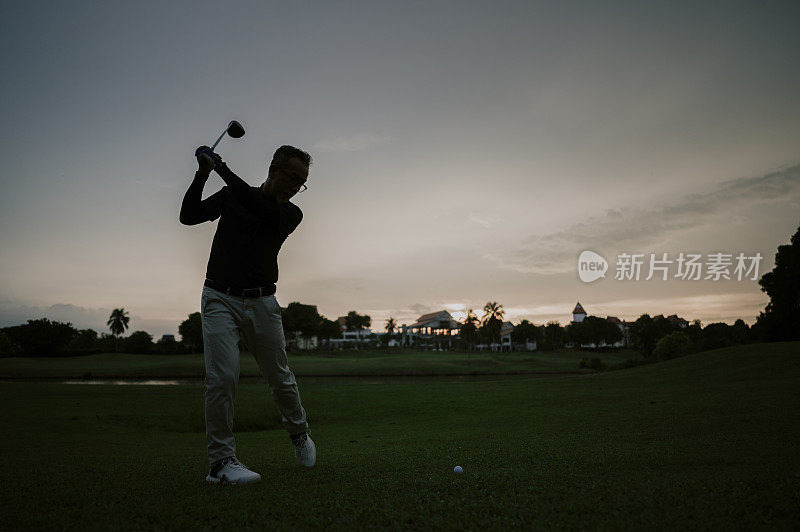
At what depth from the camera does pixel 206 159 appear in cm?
420

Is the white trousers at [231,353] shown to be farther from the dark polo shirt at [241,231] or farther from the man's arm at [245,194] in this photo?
the man's arm at [245,194]

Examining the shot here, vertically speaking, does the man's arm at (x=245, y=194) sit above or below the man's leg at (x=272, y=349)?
above

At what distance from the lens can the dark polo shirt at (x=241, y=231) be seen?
14.0 feet

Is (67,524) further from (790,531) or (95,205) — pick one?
(95,205)

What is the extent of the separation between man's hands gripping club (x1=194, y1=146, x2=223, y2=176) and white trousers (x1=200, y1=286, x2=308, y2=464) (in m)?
1.13

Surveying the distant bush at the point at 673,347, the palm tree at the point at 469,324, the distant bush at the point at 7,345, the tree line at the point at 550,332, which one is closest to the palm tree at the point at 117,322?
the tree line at the point at 550,332

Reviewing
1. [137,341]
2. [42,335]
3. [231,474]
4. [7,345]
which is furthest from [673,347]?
[7,345]

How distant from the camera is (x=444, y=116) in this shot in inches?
876

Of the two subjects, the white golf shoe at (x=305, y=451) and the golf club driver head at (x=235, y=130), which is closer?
the white golf shoe at (x=305, y=451)

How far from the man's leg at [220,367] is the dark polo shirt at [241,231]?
0.76 feet

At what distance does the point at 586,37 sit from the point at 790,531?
1851cm

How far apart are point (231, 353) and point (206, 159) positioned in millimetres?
1819

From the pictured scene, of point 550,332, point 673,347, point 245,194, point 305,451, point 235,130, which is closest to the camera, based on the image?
point 245,194

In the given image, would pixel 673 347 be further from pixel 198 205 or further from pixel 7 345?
pixel 7 345
